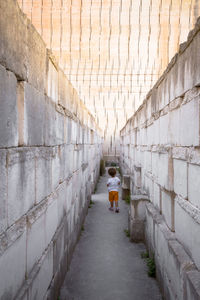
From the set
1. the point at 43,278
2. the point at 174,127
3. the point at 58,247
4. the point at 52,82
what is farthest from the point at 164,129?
the point at 43,278

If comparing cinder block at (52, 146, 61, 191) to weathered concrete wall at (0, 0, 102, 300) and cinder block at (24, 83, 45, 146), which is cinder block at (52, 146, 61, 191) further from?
cinder block at (24, 83, 45, 146)

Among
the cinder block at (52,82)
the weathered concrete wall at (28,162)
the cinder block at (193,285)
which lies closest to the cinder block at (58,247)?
the weathered concrete wall at (28,162)

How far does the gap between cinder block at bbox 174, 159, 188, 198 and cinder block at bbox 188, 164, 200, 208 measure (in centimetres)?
12

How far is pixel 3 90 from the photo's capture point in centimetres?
157

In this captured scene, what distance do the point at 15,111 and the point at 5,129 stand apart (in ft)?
0.71

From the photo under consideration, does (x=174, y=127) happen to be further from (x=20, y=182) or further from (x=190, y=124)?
(x=20, y=182)

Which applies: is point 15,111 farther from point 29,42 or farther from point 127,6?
point 127,6

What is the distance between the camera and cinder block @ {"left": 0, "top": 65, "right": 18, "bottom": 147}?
5.11 feet

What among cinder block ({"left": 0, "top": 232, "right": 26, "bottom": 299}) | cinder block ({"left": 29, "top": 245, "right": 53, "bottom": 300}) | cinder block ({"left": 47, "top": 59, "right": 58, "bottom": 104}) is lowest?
cinder block ({"left": 29, "top": 245, "right": 53, "bottom": 300})

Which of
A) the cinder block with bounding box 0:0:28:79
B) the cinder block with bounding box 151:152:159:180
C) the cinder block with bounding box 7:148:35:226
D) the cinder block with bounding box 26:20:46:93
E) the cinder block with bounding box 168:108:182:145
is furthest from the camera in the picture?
the cinder block with bounding box 151:152:159:180

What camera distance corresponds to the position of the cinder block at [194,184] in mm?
2121

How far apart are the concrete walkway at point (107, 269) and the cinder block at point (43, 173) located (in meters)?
1.40

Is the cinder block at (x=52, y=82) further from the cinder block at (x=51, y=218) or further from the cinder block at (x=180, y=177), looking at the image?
the cinder block at (x=180, y=177)

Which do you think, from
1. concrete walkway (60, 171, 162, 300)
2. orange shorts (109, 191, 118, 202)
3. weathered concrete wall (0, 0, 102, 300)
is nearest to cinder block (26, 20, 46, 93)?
weathered concrete wall (0, 0, 102, 300)
